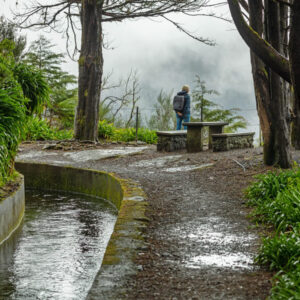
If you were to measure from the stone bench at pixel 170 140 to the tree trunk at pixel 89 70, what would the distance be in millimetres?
2931

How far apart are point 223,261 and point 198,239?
654 mm

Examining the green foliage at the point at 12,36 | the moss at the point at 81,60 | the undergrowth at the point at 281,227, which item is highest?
the green foliage at the point at 12,36

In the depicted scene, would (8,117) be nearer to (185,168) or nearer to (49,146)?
(185,168)

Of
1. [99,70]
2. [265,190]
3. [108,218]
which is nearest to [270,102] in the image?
[265,190]

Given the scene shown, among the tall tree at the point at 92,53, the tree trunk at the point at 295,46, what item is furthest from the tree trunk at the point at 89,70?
the tree trunk at the point at 295,46

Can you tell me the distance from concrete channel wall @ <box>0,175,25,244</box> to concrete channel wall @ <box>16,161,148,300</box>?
1.34 meters

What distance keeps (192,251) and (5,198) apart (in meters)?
2.59

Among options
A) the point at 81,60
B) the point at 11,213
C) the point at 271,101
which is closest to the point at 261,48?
the point at 271,101

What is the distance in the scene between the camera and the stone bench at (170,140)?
11867 millimetres

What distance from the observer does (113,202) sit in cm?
793

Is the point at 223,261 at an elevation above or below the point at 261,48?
below

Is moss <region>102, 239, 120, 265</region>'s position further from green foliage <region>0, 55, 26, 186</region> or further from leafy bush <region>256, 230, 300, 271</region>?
green foliage <region>0, 55, 26, 186</region>

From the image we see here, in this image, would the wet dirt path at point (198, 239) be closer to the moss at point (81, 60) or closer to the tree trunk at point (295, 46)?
the tree trunk at point (295, 46)

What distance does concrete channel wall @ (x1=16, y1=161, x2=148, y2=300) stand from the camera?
316 centimetres
